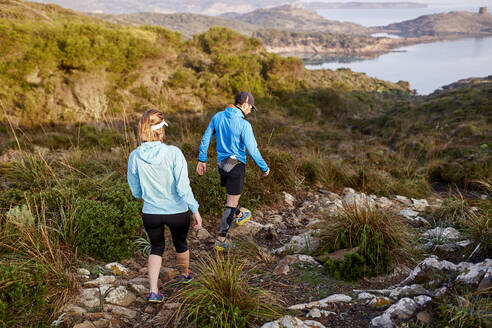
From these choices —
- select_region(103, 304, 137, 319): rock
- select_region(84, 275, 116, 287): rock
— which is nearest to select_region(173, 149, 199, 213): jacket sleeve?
select_region(103, 304, 137, 319): rock

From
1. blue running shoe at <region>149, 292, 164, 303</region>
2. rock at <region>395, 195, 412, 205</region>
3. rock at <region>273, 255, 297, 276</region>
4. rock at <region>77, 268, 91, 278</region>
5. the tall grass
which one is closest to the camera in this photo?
the tall grass

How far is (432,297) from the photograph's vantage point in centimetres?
254

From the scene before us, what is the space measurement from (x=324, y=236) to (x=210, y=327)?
2060 millimetres

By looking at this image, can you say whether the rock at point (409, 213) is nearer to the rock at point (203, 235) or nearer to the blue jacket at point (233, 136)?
the blue jacket at point (233, 136)

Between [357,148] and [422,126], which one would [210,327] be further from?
[422,126]

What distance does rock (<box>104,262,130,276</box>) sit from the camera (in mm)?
3473

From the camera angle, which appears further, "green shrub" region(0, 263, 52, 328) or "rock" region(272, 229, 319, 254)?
"rock" region(272, 229, 319, 254)

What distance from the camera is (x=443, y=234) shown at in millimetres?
4133

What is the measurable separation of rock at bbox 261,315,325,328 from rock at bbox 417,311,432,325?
0.73 m

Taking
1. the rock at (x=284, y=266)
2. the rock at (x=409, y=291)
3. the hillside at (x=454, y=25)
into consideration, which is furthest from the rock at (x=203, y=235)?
the hillside at (x=454, y=25)

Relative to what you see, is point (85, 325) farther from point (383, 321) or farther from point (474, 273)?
point (474, 273)

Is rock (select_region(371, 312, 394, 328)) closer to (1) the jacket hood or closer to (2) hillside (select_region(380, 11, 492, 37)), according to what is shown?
(1) the jacket hood

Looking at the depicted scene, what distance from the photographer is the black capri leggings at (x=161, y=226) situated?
2.78m

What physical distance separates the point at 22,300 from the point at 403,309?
9.90ft
